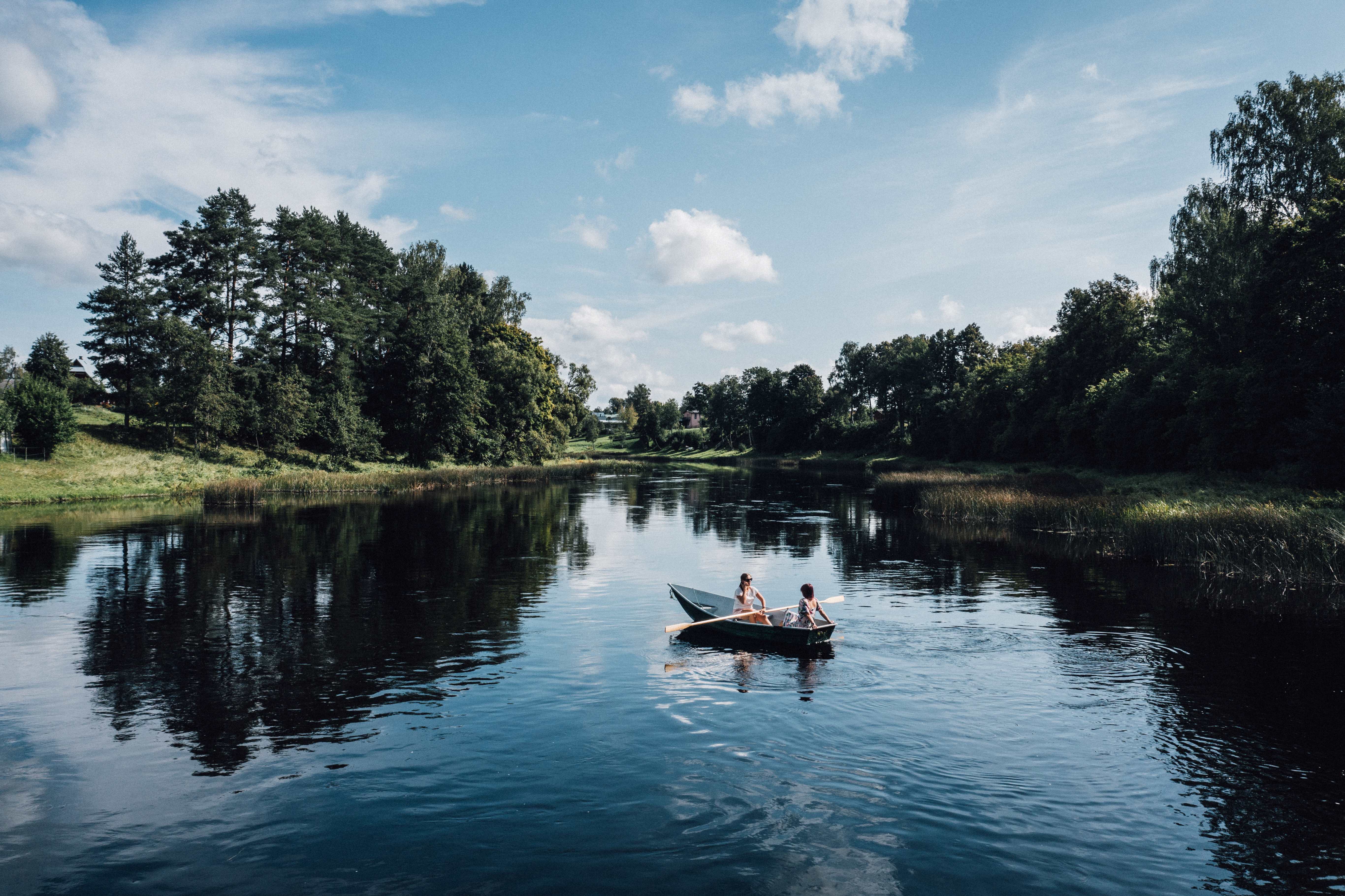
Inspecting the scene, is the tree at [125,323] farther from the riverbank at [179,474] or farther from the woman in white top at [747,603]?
the woman in white top at [747,603]

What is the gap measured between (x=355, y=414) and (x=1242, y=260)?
77453mm

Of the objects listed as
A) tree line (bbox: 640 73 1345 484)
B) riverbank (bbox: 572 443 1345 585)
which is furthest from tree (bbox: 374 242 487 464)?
tree line (bbox: 640 73 1345 484)

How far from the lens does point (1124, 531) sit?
106ft

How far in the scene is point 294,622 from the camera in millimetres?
21172

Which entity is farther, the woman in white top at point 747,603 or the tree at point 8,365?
the tree at point 8,365

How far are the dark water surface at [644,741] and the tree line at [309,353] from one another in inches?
1945

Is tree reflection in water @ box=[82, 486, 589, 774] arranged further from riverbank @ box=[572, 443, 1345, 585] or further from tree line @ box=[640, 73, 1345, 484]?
tree line @ box=[640, 73, 1345, 484]

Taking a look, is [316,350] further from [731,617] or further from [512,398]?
[731,617]

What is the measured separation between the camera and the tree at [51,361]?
86125mm

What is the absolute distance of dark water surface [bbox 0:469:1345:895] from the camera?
30.6ft

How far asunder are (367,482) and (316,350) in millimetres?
27233

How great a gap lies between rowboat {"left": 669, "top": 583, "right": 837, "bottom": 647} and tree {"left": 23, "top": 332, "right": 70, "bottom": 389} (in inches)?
3575

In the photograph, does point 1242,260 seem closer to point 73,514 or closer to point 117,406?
point 73,514

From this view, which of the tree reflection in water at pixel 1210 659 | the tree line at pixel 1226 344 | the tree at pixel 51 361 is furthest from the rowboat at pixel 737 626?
the tree at pixel 51 361
